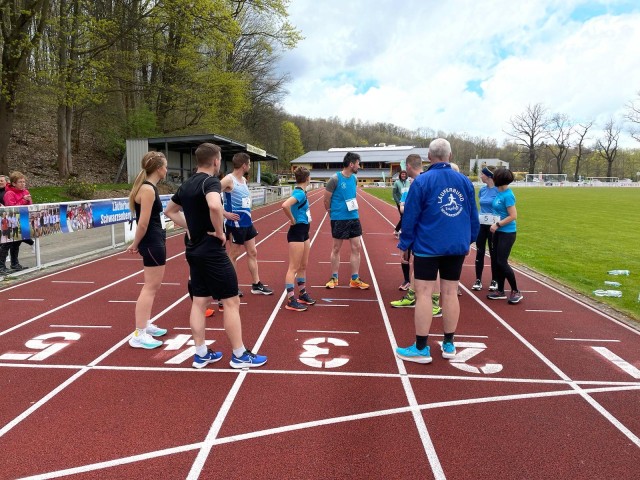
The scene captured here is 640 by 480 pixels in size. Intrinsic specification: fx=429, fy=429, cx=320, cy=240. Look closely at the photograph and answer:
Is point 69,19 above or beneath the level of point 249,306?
above

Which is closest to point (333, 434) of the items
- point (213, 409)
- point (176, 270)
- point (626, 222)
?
point (213, 409)

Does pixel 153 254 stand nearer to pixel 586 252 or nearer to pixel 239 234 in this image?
pixel 239 234

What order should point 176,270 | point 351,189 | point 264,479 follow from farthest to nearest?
point 176,270, point 351,189, point 264,479

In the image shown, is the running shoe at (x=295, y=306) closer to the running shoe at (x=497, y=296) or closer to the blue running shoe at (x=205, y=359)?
the blue running shoe at (x=205, y=359)

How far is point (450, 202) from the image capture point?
385 cm

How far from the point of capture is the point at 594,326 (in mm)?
5211

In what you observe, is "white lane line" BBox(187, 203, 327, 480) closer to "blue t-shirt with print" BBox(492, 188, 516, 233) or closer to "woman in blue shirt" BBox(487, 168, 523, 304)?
"woman in blue shirt" BBox(487, 168, 523, 304)

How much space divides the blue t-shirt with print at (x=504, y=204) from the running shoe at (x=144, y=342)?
461 centimetres

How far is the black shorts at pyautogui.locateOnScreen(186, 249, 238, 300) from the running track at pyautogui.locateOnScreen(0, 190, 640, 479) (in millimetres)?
762

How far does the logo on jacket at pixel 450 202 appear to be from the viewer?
384 cm

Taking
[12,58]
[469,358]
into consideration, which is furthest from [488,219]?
[12,58]

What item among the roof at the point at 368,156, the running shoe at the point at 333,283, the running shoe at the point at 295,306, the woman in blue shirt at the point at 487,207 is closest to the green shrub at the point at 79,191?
the running shoe at the point at 333,283

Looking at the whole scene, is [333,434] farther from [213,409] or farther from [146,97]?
[146,97]

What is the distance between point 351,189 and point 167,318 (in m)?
3.07
